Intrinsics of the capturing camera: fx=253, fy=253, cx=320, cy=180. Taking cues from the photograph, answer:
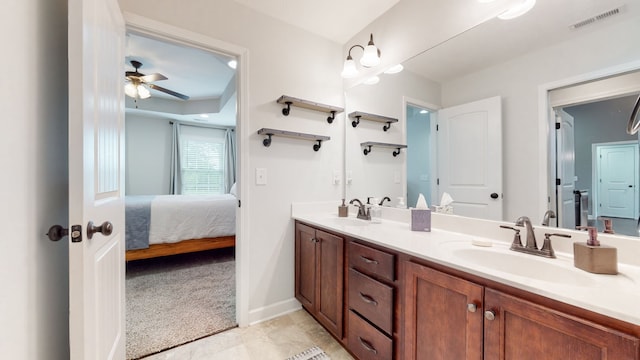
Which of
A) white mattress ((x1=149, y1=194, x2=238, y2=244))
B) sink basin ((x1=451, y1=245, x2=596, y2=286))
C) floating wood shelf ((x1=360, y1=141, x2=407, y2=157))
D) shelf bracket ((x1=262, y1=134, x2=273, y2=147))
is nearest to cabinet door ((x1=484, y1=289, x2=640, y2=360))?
sink basin ((x1=451, y1=245, x2=596, y2=286))

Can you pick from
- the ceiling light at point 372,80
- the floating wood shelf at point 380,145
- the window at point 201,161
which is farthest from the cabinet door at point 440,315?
the window at point 201,161

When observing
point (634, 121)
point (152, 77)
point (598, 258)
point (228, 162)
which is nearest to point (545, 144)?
point (634, 121)

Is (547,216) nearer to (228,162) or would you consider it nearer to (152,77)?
(152,77)

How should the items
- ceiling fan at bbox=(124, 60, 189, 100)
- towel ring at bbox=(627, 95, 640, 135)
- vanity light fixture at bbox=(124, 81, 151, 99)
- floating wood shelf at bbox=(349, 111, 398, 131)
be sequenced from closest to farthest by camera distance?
towel ring at bbox=(627, 95, 640, 135), floating wood shelf at bbox=(349, 111, 398, 131), ceiling fan at bbox=(124, 60, 189, 100), vanity light fixture at bbox=(124, 81, 151, 99)

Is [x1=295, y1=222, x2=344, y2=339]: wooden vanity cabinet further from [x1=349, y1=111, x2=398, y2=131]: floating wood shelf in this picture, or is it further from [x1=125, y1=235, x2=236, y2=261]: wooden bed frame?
[x1=125, y1=235, x2=236, y2=261]: wooden bed frame

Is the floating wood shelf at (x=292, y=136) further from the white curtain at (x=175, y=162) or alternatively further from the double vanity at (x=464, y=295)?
the white curtain at (x=175, y=162)

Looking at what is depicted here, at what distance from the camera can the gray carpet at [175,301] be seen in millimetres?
1763

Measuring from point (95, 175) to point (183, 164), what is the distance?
17.3ft

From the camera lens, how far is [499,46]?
1.38 m

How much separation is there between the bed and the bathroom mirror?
7.79 feet

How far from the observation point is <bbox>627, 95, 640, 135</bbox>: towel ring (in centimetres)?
94

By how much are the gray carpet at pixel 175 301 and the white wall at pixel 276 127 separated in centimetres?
41

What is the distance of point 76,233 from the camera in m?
0.82

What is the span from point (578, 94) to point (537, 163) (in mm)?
330
